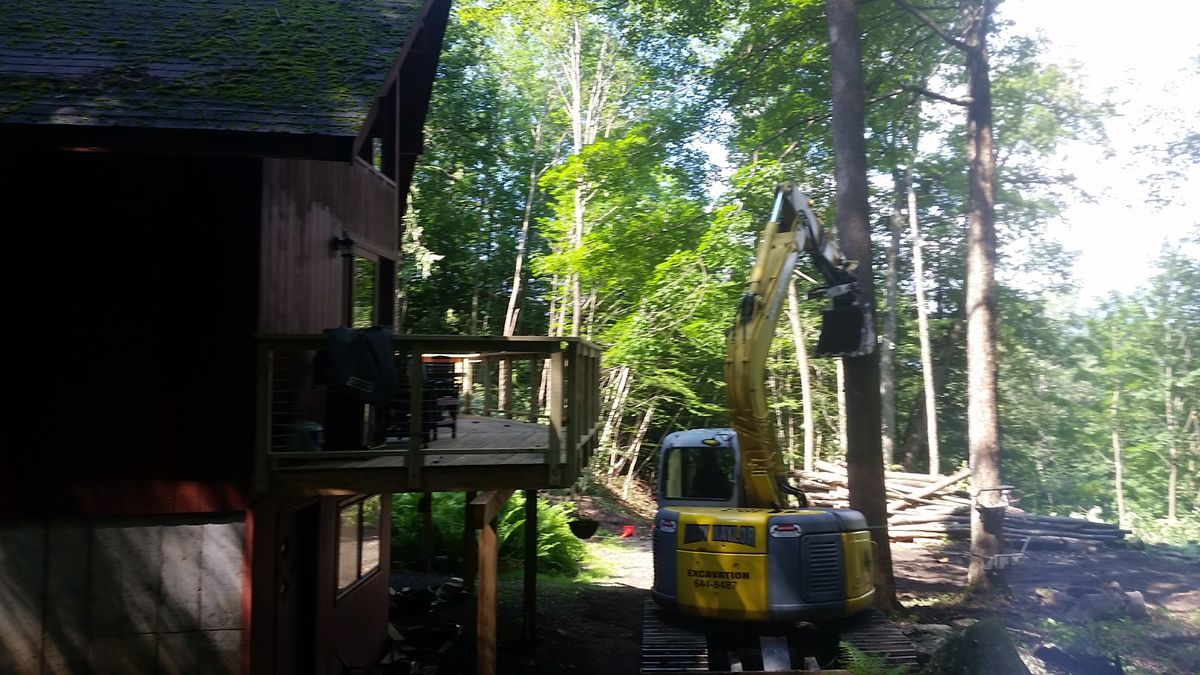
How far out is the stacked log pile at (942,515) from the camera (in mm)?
19734

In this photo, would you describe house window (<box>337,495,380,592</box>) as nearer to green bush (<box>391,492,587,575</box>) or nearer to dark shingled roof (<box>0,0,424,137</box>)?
dark shingled roof (<box>0,0,424,137</box>)

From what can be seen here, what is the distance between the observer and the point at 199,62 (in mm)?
6957

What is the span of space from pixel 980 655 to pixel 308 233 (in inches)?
273

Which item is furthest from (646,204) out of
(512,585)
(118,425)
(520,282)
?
(118,425)

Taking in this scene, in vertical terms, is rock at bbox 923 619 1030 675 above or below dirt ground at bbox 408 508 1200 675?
above

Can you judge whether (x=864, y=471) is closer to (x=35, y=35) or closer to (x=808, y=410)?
(x=35, y=35)

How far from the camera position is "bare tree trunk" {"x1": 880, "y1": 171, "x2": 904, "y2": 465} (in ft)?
105

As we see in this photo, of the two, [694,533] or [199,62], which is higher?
[199,62]

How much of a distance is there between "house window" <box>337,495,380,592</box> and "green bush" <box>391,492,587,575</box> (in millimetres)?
5750

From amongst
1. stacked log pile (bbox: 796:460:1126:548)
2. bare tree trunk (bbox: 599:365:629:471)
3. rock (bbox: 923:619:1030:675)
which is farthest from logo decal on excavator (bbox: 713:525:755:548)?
bare tree trunk (bbox: 599:365:629:471)

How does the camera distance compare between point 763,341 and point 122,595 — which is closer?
point 122,595

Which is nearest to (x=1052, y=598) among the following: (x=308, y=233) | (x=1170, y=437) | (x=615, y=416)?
(x=308, y=233)

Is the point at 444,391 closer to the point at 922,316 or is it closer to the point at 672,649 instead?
the point at 672,649

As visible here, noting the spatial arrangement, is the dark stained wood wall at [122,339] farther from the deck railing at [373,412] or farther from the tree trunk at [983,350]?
the tree trunk at [983,350]
